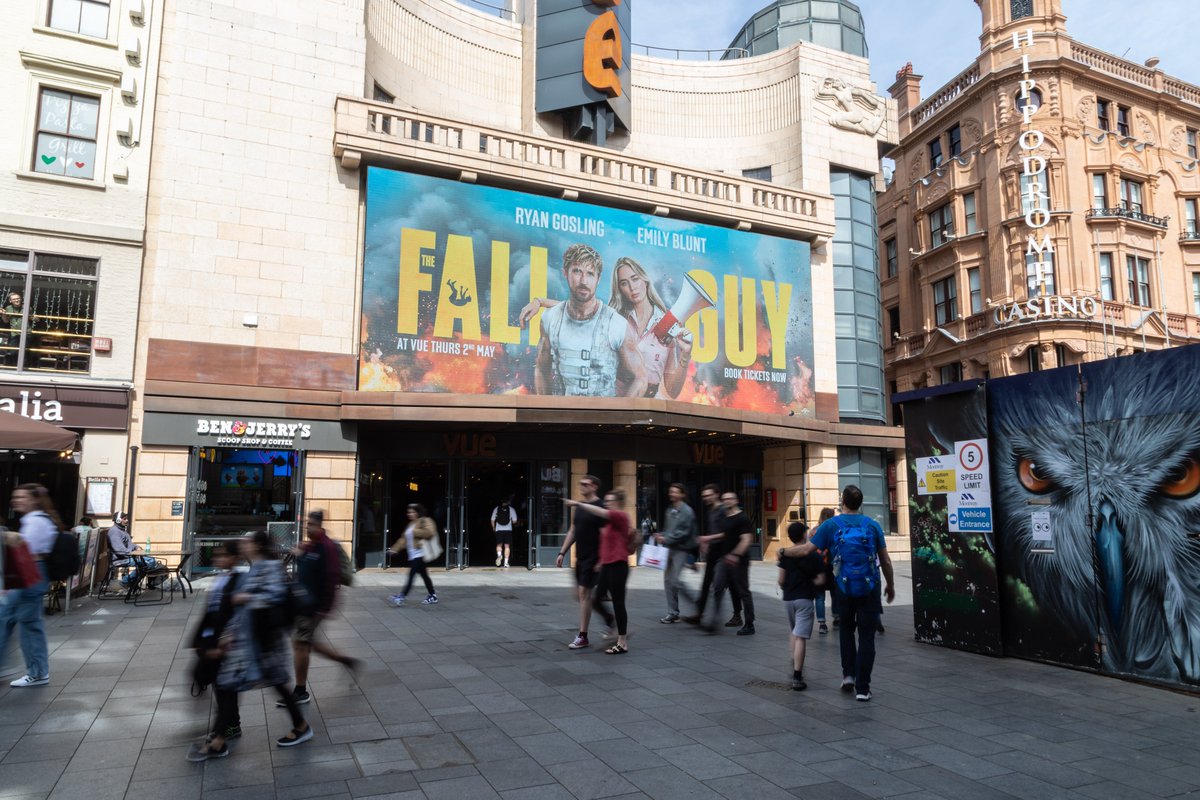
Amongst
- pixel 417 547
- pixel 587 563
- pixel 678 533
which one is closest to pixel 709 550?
pixel 678 533

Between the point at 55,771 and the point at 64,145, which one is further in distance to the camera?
the point at 64,145

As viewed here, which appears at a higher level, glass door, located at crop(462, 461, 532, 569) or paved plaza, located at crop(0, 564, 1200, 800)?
glass door, located at crop(462, 461, 532, 569)

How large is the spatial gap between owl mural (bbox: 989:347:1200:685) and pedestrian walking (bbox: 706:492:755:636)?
310 centimetres

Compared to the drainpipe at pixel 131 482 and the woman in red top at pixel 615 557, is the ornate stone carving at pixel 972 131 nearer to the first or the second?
the woman in red top at pixel 615 557

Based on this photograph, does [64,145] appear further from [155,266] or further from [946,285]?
[946,285]

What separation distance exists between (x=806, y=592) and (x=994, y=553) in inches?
121

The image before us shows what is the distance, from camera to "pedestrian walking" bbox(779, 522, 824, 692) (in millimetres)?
7609

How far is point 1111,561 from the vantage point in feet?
27.0

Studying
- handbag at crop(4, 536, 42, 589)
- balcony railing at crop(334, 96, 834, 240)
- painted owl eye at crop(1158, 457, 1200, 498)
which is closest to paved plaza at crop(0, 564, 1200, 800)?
handbag at crop(4, 536, 42, 589)

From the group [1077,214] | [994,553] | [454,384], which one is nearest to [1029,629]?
[994,553]

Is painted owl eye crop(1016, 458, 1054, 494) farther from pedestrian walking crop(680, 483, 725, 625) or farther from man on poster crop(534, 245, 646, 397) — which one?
man on poster crop(534, 245, 646, 397)

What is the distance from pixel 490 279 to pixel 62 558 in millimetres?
13545

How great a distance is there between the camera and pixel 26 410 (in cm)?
1577

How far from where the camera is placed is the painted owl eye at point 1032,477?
8969mm
